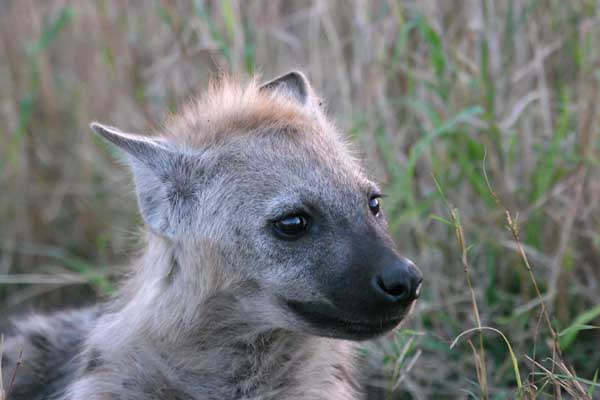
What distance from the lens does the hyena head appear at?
2.25 m

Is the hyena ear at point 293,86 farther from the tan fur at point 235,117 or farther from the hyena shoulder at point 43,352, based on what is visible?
the hyena shoulder at point 43,352

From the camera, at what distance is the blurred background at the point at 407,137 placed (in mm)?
3332

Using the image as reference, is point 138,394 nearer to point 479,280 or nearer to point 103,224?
point 479,280

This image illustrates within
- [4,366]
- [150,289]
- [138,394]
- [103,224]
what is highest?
[150,289]

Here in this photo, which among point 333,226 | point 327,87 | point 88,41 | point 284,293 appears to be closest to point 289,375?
point 284,293

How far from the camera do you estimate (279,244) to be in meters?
2.37

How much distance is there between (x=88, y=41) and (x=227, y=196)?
271cm

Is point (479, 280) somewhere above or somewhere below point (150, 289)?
below

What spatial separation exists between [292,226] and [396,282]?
0.34 metres

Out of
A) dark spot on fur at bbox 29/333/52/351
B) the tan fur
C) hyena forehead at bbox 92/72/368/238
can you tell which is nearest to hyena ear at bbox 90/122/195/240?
hyena forehead at bbox 92/72/368/238

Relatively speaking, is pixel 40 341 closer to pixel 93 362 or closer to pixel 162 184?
pixel 93 362

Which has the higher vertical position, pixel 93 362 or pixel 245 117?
pixel 245 117

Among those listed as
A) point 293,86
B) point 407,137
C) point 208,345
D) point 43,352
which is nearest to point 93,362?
point 208,345

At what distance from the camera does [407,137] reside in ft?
13.1
